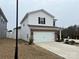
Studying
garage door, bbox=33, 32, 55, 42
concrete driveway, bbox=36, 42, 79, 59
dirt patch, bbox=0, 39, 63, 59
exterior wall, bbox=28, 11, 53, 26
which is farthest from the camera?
exterior wall, bbox=28, 11, 53, 26

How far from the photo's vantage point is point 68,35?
4794 centimetres

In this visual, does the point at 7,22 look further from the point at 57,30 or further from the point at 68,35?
the point at 57,30

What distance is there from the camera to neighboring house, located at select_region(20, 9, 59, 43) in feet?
116

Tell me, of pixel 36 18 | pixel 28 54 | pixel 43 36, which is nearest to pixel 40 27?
pixel 43 36

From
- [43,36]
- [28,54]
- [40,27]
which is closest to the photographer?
[28,54]

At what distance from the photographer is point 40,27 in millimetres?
36281

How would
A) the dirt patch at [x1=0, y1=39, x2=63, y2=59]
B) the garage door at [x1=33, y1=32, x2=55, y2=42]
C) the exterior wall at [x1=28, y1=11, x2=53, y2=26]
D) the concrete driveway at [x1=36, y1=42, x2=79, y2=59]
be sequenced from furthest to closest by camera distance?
1. the exterior wall at [x1=28, y1=11, x2=53, y2=26]
2. the garage door at [x1=33, y1=32, x2=55, y2=42]
3. the concrete driveway at [x1=36, y1=42, x2=79, y2=59]
4. the dirt patch at [x1=0, y1=39, x2=63, y2=59]

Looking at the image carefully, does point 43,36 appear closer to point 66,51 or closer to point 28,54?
point 66,51

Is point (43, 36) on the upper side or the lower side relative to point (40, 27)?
lower

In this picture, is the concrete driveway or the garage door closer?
the concrete driveway

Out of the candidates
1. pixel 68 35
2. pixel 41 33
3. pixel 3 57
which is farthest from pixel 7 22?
pixel 3 57

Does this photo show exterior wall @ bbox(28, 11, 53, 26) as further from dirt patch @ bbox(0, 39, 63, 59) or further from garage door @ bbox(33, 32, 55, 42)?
dirt patch @ bbox(0, 39, 63, 59)

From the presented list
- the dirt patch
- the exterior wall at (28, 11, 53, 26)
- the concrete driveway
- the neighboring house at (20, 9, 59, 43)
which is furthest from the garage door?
the dirt patch

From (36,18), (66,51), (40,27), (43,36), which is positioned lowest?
(66,51)
